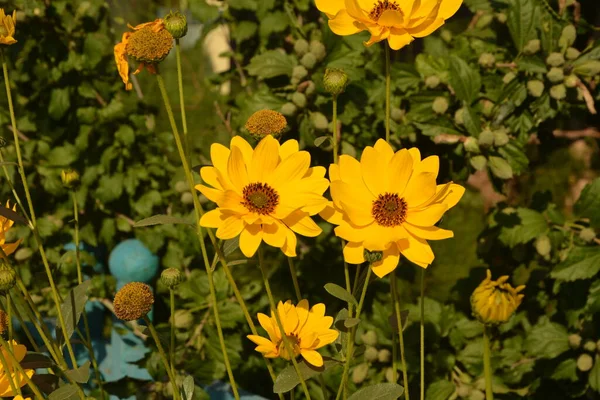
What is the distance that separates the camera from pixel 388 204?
905 millimetres

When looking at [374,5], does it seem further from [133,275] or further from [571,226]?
[133,275]

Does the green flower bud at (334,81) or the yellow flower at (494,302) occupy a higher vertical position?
the green flower bud at (334,81)

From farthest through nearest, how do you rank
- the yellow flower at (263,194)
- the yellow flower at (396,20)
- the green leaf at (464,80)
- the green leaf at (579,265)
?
the green leaf at (464,80), the green leaf at (579,265), the yellow flower at (396,20), the yellow flower at (263,194)

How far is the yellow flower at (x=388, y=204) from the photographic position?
0.86 m

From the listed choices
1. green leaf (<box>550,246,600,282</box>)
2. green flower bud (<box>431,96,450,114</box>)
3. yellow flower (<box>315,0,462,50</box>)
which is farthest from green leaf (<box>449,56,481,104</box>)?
yellow flower (<box>315,0,462,50</box>)

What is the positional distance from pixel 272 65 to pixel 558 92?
585 millimetres

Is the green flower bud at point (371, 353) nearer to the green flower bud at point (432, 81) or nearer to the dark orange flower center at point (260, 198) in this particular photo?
the green flower bud at point (432, 81)

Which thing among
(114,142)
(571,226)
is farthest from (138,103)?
(571,226)

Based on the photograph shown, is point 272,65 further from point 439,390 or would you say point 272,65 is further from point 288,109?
point 439,390

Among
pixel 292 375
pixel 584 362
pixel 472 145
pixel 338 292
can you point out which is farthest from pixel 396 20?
pixel 584 362

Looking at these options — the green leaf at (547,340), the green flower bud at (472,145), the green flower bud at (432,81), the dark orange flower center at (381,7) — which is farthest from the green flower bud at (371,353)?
the dark orange flower center at (381,7)

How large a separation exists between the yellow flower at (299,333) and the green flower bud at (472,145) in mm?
623

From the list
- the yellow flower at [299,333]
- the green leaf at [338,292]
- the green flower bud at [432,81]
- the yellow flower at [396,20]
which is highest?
the yellow flower at [396,20]

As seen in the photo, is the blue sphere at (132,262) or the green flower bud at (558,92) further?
the blue sphere at (132,262)
